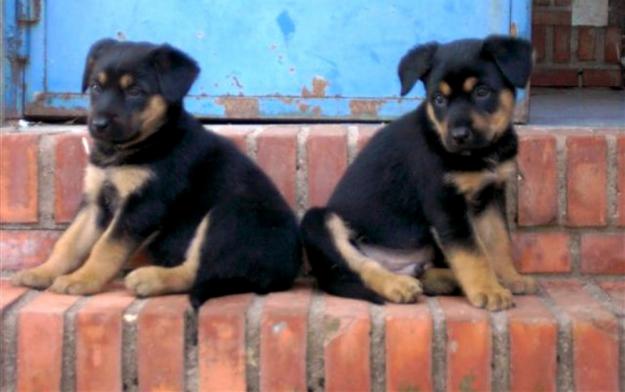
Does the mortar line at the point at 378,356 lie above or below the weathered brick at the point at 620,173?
below

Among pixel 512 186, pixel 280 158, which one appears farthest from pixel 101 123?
pixel 512 186

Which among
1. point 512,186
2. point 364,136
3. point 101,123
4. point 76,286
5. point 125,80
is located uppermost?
point 125,80

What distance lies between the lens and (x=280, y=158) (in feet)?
11.1

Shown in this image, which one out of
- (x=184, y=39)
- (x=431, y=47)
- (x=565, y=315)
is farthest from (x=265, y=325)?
(x=184, y=39)

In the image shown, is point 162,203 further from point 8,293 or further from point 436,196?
point 436,196

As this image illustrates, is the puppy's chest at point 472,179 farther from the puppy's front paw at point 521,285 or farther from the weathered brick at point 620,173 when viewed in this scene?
the weathered brick at point 620,173

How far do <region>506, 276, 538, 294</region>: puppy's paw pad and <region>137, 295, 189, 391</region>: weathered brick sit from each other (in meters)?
0.97

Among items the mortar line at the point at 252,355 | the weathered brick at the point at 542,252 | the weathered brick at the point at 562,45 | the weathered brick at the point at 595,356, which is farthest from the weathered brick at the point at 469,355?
the weathered brick at the point at 562,45

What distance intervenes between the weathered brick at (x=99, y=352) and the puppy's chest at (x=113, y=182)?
17.5 inches

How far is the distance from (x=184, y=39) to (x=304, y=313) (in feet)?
5.05

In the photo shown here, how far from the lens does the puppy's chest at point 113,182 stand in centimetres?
314

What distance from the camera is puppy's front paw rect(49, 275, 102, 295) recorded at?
304cm

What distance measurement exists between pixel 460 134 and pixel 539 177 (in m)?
0.46

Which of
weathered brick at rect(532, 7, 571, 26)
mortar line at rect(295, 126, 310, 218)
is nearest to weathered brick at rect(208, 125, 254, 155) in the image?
mortar line at rect(295, 126, 310, 218)
